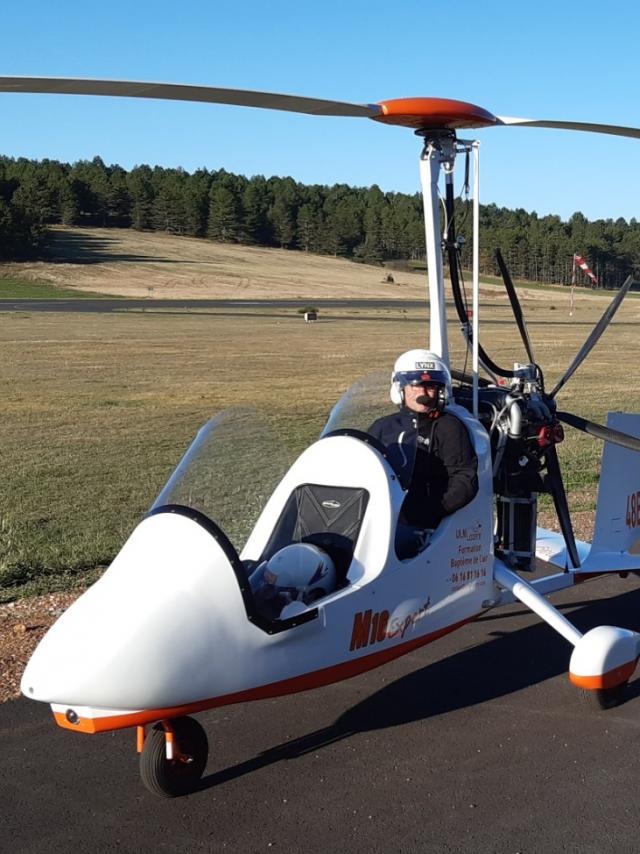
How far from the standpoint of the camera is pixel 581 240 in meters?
87.9

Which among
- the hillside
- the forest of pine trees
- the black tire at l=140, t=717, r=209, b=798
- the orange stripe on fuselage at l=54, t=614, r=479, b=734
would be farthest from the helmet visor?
the forest of pine trees

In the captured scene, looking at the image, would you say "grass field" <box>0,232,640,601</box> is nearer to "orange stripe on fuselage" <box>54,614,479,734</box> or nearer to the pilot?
the pilot

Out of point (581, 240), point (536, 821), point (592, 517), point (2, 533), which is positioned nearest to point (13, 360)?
point (2, 533)

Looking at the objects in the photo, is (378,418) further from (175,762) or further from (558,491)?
(175,762)

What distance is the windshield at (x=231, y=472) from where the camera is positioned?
4.68 metres

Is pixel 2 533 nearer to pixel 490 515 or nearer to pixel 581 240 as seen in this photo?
pixel 490 515

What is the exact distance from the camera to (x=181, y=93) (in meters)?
4.27

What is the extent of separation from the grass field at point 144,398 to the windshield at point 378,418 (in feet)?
1.59

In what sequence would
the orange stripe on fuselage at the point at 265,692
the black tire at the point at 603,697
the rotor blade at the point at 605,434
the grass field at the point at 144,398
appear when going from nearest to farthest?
the orange stripe on fuselage at the point at 265,692, the black tire at the point at 603,697, the rotor blade at the point at 605,434, the grass field at the point at 144,398

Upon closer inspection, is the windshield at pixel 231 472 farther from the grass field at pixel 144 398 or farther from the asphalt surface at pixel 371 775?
the asphalt surface at pixel 371 775

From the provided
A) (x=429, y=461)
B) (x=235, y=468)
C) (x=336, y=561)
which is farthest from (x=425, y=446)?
(x=235, y=468)

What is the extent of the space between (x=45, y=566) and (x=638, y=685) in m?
4.28

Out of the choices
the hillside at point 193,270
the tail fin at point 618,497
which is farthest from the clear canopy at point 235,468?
the hillside at point 193,270

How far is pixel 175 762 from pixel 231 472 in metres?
1.44
